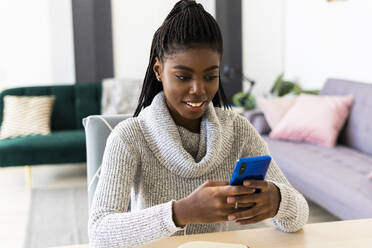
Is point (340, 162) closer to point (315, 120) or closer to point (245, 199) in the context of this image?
point (315, 120)

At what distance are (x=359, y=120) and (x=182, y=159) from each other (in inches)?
89.5

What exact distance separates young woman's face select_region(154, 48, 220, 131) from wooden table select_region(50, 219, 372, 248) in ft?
1.01

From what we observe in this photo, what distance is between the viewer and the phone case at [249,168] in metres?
0.92

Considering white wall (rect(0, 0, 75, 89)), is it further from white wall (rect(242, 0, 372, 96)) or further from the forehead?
the forehead

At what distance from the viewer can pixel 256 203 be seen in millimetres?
1012

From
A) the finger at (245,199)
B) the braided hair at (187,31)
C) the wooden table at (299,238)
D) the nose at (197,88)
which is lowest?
the wooden table at (299,238)

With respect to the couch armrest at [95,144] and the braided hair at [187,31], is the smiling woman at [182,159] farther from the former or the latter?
the couch armrest at [95,144]

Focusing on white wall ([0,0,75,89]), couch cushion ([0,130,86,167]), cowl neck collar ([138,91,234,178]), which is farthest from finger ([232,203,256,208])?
white wall ([0,0,75,89])

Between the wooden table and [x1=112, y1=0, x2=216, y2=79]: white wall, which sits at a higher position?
[x1=112, y1=0, x2=216, y2=79]: white wall

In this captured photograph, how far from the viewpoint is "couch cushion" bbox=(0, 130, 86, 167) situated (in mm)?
3701

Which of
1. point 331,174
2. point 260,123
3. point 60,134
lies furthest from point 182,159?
point 60,134

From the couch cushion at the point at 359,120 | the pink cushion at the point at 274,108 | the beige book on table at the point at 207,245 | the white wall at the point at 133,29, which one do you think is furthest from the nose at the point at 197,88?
the white wall at the point at 133,29

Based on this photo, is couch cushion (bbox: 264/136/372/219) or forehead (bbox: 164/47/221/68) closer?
forehead (bbox: 164/47/221/68)

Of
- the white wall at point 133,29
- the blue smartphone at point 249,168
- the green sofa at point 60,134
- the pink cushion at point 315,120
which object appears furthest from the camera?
the white wall at point 133,29
